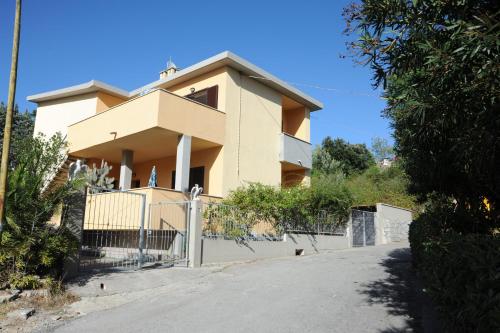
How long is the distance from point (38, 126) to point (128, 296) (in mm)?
17182

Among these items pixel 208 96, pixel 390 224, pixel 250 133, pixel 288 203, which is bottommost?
pixel 390 224

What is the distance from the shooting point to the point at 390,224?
25.1m

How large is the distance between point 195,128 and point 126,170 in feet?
12.3

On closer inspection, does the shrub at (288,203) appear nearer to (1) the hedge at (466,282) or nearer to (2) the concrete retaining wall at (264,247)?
(2) the concrete retaining wall at (264,247)

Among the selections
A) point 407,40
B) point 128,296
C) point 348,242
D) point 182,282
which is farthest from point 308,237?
point 407,40

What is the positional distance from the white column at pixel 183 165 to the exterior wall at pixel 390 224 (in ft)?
41.2

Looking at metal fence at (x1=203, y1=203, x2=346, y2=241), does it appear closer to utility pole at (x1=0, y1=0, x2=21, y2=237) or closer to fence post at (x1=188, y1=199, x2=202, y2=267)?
fence post at (x1=188, y1=199, x2=202, y2=267)

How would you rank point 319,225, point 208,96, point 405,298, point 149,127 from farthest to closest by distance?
point 208,96 < point 319,225 < point 149,127 < point 405,298

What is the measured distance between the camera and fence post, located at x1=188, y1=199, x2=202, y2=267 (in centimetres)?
1134

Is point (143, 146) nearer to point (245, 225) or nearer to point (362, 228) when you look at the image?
point (245, 225)

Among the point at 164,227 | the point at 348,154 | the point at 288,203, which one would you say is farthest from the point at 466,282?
the point at 348,154

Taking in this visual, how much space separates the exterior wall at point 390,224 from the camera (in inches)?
930

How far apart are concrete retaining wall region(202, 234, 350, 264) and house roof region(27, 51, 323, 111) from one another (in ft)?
23.7

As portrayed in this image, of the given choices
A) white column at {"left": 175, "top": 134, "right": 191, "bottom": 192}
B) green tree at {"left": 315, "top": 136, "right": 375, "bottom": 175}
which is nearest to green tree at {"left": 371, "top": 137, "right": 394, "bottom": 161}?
green tree at {"left": 315, "top": 136, "right": 375, "bottom": 175}
